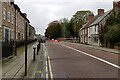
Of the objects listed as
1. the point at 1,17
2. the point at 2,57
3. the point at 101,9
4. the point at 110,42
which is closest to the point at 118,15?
the point at 110,42

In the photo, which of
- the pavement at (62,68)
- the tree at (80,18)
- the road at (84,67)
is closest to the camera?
the pavement at (62,68)

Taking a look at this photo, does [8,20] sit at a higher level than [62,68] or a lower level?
higher

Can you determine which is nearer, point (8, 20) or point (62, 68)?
point (62, 68)

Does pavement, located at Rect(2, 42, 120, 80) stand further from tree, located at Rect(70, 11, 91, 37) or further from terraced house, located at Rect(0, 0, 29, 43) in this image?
tree, located at Rect(70, 11, 91, 37)

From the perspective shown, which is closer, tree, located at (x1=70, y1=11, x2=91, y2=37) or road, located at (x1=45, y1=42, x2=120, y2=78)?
road, located at (x1=45, y1=42, x2=120, y2=78)

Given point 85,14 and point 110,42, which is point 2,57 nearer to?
point 110,42

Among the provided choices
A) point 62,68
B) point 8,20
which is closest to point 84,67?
point 62,68

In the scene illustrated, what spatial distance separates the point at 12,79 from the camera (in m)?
5.51

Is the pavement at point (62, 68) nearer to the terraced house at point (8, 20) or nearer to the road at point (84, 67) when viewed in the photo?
the road at point (84, 67)

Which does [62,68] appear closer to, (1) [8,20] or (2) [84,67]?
(2) [84,67]

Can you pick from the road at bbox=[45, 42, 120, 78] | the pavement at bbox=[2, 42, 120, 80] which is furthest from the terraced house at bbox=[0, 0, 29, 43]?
the road at bbox=[45, 42, 120, 78]

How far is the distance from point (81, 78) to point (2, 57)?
6.38 m

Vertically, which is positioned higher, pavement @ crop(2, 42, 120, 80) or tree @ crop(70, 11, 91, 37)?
tree @ crop(70, 11, 91, 37)

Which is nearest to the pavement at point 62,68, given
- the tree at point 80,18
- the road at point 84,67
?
the road at point 84,67
